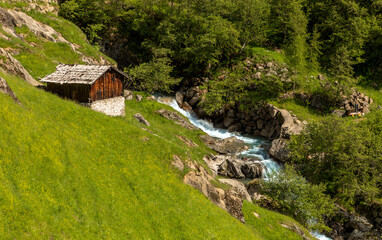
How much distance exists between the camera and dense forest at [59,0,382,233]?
62312mm

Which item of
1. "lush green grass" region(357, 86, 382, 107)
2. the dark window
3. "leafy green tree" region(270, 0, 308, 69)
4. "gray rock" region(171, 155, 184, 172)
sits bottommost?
"gray rock" region(171, 155, 184, 172)

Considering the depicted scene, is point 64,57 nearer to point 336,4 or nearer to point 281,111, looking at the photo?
point 281,111

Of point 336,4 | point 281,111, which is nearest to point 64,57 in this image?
point 281,111

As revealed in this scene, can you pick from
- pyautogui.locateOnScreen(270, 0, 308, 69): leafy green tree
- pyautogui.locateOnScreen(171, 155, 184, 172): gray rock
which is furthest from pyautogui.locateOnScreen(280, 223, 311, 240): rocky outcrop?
pyautogui.locateOnScreen(270, 0, 308, 69): leafy green tree

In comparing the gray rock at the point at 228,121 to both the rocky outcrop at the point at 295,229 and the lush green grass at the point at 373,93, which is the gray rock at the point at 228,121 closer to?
the lush green grass at the point at 373,93

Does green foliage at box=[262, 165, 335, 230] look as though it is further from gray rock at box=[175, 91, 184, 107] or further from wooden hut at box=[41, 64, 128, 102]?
gray rock at box=[175, 91, 184, 107]

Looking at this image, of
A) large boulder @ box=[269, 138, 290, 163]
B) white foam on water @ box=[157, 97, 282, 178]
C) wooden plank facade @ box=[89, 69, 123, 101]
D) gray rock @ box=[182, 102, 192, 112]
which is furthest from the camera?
gray rock @ box=[182, 102, 192, 112]

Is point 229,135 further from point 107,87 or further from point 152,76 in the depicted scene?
point 107,87

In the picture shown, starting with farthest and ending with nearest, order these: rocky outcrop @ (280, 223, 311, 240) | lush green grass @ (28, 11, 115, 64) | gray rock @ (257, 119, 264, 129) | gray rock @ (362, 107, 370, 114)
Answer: gray rock @ (257, 119, 264, 129)
gray rock @ (362, 107, 370, 114)
lush green grass @ (28, 11, 115, 64)
rocky outcrop @ (280, 223, 311, 240)

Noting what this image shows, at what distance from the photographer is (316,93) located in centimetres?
6200

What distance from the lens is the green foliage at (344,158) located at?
38.0 m

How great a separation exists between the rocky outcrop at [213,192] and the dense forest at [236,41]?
101ft

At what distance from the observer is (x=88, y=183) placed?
19484mm

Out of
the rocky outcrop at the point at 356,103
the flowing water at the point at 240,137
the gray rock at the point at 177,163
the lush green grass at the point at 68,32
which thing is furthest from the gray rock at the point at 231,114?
the gray rock at the point at 177,163
